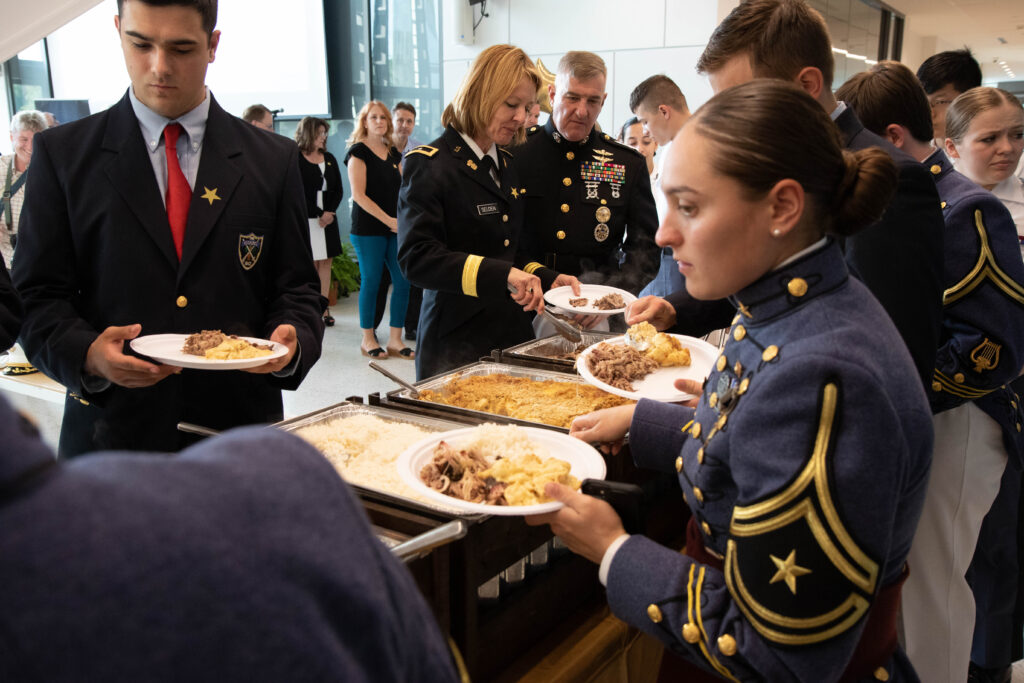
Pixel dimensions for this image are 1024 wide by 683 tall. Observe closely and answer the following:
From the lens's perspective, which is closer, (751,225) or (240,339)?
(751,225)

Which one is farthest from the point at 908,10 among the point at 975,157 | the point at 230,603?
the point at 230,603

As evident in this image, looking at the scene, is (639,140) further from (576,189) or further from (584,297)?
(584,297)

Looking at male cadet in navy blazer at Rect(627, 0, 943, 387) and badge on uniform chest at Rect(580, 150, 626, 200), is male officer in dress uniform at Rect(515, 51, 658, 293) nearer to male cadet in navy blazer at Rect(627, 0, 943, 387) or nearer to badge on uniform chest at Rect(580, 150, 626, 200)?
badge on uniform chest at Rect(580, 150, 626, 200)

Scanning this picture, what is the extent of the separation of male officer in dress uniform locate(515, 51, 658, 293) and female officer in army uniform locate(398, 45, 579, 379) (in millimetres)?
340

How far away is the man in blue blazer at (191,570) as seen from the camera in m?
0.33

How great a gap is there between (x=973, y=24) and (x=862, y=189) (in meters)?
12.5

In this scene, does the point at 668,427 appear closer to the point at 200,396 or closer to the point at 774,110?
the point at 774,110

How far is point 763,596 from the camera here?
33.0 inches

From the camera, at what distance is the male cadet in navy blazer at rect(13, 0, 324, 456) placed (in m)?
→ 1.53

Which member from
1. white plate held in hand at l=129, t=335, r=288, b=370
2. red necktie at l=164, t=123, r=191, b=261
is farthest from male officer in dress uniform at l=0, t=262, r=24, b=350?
red necktie at l=164, t=123, r=191, b=261

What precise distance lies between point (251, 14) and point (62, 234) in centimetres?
750

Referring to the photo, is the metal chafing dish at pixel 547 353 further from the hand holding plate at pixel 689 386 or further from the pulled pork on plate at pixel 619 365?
the hand holding plate at pixel 689 386

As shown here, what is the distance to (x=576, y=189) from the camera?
288 cm

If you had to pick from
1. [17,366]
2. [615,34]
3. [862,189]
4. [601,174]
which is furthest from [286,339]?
[615,34]
